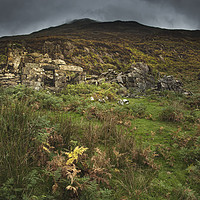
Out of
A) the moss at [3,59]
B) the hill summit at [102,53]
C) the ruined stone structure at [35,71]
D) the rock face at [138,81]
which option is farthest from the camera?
the rock face at [138,81]

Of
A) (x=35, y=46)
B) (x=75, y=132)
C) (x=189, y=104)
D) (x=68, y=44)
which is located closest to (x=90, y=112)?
(x=75, y=132)

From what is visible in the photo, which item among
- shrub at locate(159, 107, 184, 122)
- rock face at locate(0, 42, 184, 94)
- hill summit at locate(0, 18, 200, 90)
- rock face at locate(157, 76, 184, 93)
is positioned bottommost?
shrub at locate(159, 107, 184, 122)

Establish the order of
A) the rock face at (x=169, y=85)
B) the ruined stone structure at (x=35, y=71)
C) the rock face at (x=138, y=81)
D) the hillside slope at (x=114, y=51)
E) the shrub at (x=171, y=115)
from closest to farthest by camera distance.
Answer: the shrub at (x=171, y=115) → the ruined stone structure at (x=35, y=71) → the rock face at (x=169, y=85) → the rock face at (x=138, y=81) → the hillside slope at (x=114, y=51)

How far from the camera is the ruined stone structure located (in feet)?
36.2

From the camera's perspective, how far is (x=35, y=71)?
461 inches

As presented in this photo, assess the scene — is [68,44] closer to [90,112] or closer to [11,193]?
[90,112]

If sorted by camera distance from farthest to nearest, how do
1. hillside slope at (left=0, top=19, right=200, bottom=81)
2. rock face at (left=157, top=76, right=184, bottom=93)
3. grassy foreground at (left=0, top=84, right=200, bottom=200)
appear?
hillside slope at (left=0, top=19, right=200, bottom=81) < rock face at (left=157, top=76, right=184, bottom=93) < grassy foreground at (left=0, top=84, right=200, bottom=200)

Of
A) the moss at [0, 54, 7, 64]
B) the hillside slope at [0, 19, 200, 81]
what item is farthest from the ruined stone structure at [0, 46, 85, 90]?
the hillside slope at [0, 19, 200, 81]

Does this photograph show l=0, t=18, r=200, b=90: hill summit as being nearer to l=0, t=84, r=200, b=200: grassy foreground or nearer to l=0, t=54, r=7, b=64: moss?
l=0, t=54, r=7, b=64: moss

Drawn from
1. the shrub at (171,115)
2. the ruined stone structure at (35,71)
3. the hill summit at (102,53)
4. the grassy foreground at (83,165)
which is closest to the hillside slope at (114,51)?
the hill summit at (102,53)

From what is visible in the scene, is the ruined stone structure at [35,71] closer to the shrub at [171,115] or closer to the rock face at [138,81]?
the rock face at [138,81]

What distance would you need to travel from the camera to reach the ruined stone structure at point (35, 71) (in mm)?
11031

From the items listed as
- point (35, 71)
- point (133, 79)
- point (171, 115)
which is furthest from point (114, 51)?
point (171, 115)

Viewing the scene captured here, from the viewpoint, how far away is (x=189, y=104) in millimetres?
7859
